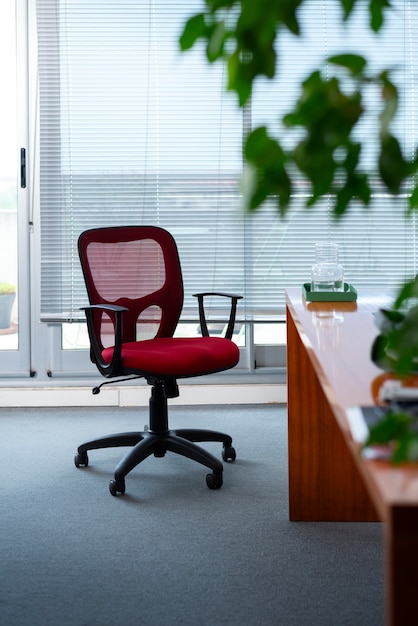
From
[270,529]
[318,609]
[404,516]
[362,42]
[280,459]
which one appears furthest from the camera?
[362,42]

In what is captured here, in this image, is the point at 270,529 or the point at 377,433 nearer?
the point at 377,433

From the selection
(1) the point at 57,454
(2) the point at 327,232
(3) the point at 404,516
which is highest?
(2) the point at 327,232

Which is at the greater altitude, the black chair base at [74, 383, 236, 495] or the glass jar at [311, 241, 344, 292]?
the glass jar at [311, 241, 344, 292]

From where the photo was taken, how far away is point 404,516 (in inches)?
37.7

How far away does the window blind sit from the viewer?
4578mm

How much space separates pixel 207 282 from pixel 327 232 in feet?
2.28

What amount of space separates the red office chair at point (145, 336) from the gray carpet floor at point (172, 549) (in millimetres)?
122

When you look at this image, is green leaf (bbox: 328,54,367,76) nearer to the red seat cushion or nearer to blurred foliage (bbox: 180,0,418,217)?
blurred foliage (bbox: 180,0,418,217)

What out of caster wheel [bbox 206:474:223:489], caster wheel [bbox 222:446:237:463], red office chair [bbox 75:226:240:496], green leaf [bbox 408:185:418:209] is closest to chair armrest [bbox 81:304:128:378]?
red office chair [bbox 75:226:240:496]

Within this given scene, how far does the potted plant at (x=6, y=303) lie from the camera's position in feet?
15.7

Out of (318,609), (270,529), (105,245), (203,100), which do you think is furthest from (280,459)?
(203,100)

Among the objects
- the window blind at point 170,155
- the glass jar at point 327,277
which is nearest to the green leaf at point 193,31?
the glass jar at point 327,277

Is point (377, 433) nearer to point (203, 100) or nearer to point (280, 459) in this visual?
point (280, 459)

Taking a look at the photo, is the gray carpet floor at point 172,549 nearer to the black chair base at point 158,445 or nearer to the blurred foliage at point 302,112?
the black chair base at point 158,445
